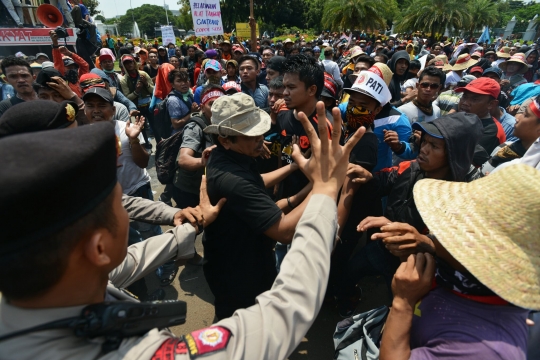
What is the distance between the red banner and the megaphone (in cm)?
756

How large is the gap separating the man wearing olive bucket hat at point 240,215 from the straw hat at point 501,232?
70 centimetres

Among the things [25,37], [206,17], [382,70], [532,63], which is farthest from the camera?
[25,37]

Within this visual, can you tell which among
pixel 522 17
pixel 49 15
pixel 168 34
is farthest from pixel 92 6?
pixel 522 17

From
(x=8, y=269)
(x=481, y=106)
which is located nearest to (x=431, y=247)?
(x=8, y=269)

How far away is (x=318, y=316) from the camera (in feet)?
9.62

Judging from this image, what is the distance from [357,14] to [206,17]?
1580cm

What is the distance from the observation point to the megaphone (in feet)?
24.3

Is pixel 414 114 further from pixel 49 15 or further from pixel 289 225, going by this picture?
pixel 49 15

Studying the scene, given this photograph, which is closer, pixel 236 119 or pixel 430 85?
pixel 236 119

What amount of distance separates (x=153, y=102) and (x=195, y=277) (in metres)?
3.64

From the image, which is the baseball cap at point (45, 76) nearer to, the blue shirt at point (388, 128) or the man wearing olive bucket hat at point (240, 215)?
the man wearing olive bucket hat at point (240, 215)

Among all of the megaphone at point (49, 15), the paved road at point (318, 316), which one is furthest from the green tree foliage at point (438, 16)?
the paved road at point (318, 316)

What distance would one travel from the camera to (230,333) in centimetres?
89

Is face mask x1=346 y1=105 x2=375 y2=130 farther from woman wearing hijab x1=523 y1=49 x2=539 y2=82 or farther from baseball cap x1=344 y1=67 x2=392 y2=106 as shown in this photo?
woman wearing hijab x1=523 y1=49 x2=539 y2=82
